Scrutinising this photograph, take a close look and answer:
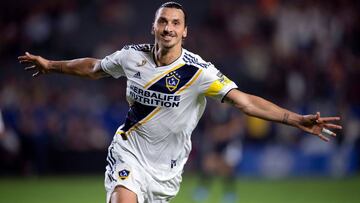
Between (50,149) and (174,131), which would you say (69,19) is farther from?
(174,131)

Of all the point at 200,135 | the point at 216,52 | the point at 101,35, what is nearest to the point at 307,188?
the point at 200,135

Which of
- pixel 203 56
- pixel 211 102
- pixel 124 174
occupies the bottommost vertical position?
pixel 124 174

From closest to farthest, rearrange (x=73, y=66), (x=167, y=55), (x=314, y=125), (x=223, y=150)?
(x=314, y=125) < (x=167, y=55) < (x=73, y=66) < (x=223, y=150)

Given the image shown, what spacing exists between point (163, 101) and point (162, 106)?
47 millimetres

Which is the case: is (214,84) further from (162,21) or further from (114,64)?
(114,64)

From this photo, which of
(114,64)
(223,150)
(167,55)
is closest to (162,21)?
(167,55)

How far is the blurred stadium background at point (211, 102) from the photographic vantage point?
53.9ft

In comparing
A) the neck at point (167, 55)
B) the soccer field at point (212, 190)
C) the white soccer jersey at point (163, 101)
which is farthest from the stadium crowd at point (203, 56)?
the neck at point (167, 55)

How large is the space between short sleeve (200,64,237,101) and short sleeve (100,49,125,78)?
0.82 metres

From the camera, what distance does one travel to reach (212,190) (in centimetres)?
1548

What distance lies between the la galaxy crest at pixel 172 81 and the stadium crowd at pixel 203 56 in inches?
381

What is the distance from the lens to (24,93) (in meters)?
17.2

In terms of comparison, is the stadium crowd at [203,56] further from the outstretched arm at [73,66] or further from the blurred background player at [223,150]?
the outstretched arm at [73,66]

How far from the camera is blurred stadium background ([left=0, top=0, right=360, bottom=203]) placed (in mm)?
16422
